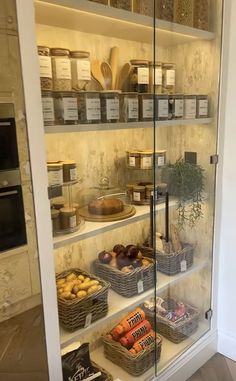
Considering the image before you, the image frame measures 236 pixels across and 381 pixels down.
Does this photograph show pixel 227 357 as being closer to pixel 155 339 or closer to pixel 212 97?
pixel 155 339

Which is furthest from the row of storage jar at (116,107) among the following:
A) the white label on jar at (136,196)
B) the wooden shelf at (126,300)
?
the wooden shelf at (126,300)

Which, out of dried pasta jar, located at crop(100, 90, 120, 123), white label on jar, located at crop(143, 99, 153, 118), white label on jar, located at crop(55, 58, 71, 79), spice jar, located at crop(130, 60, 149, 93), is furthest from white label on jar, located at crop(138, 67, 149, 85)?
white label on jar, located at crop(55, 58, 71, 79)

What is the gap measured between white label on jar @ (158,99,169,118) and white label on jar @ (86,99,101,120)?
37cm

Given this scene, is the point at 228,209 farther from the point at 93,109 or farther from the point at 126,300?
the point at 93,109

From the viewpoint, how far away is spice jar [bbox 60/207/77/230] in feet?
4.54

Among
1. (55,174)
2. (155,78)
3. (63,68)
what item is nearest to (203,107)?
(155,78)

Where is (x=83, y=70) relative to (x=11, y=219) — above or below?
above

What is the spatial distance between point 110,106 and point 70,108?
0.73 ft

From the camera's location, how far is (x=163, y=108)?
5.46 feet

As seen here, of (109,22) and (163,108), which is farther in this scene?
(163,108)

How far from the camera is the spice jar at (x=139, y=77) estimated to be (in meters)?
1.65

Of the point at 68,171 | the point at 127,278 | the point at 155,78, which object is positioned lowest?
the point at 127,278

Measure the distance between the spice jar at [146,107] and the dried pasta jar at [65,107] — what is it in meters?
0.39

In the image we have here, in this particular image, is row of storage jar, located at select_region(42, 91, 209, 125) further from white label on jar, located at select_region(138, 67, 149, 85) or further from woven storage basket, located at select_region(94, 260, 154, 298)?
woven storage basket, located at select_region(94, 260, 154, 298)
